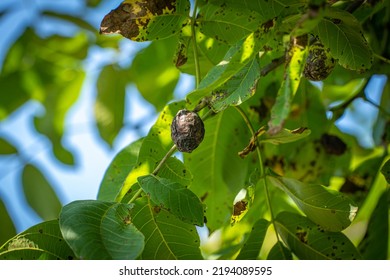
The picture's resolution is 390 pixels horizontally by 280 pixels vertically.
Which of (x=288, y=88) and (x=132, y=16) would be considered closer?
(x=288, y=88)

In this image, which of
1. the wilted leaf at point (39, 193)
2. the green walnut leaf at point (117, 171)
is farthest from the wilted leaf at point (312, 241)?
the wilted leaf at point (39, 193)

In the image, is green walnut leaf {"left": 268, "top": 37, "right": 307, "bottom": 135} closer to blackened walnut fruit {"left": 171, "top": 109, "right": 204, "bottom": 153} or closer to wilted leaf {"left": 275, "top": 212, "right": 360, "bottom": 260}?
blackened walnut fruit {"left": 171, "top": 109, "right": 204, "bottom": 153}

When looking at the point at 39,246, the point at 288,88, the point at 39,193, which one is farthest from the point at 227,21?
the point at 39,193

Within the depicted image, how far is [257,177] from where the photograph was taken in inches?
42.5

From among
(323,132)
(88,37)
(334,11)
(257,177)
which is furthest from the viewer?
(88,37)

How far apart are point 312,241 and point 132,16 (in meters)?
0.51

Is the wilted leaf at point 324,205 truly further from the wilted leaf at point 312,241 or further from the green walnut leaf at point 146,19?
the green walnut leaf at point 146,19

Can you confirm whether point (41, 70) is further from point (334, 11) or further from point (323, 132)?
point (334, 11)

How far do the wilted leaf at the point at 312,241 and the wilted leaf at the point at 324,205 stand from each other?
0.08 feet

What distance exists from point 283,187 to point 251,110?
0.98ft

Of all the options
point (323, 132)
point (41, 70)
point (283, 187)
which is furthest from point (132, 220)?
point (41, 70)

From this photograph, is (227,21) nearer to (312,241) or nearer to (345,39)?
(345,39)

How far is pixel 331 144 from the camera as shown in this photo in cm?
150

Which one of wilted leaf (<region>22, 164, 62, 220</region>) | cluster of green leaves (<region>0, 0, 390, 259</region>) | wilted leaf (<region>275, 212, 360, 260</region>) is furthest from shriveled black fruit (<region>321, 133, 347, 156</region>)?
wilted leaf (<region>22, 164, 62, 220</region>)
